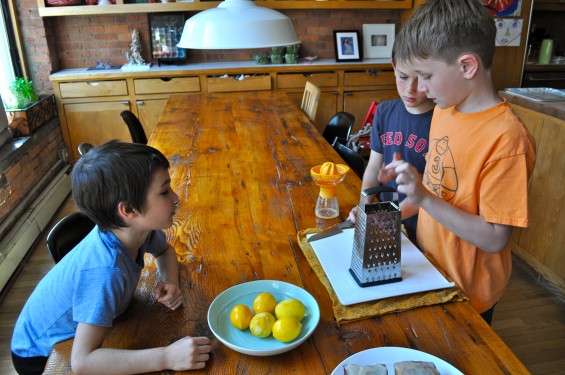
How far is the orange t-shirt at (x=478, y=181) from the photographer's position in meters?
1.01

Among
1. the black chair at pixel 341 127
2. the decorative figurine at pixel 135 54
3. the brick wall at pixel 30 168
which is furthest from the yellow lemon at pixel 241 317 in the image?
the decorative figurine at pixel 135 54

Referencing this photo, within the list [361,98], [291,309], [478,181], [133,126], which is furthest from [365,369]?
[361,98]

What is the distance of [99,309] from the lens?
95 centimetres

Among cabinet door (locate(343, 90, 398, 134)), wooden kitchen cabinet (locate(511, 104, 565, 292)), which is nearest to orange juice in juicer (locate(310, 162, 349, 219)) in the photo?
wooden kitchen cabinet (locate(511, 104, 565, 292))

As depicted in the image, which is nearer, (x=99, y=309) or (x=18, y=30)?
(x=99, y=309)

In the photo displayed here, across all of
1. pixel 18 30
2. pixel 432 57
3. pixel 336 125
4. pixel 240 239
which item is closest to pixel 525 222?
pixel 432 57

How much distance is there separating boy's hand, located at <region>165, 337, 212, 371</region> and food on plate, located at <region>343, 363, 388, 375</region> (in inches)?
11.2

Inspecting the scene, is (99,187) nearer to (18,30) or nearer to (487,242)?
(487,242)

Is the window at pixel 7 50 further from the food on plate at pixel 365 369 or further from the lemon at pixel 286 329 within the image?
the food on plate at pixel 365 369

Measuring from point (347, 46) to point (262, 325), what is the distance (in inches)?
163

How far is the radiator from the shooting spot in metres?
2.57

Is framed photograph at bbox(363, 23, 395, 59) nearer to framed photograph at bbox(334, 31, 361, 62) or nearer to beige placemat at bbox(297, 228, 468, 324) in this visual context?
framed photograph at bbox(334, 31, 361, 62)

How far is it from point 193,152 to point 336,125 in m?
0.99

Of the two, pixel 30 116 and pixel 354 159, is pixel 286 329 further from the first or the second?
pixel 30 116
